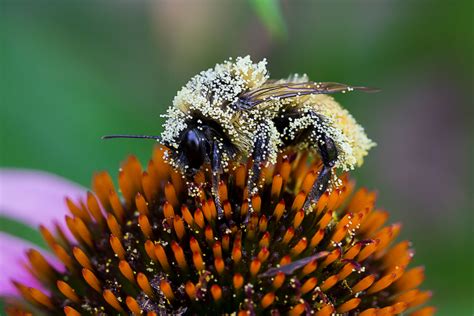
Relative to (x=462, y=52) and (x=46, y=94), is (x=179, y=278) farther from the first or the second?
(x=462, y=52)

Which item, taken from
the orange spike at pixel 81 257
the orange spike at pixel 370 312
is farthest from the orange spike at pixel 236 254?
the orange spike at pixel 81 257

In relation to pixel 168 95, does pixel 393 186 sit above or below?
below

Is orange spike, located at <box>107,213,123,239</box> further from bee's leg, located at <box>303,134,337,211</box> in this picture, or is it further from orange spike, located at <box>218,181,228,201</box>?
bee's leg, located at <box>303,134,337,211</box>

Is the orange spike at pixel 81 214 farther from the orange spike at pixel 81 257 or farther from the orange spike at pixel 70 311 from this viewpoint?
the orange spike at pixel 70 311

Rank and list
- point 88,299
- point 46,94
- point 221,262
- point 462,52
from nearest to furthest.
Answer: point 221,262 < point 88,299 < point 46,94 < point 462,52

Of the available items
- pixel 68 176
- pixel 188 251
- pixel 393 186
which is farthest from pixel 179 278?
pixel 393 186
